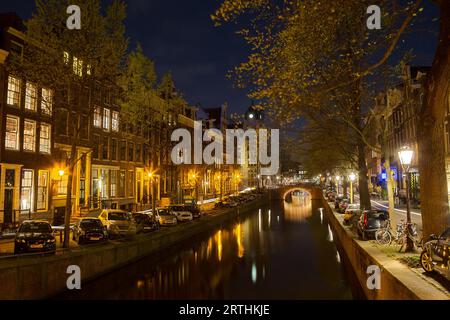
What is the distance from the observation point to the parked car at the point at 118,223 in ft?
80.1

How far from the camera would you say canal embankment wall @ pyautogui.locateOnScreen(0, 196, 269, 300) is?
44.3ft

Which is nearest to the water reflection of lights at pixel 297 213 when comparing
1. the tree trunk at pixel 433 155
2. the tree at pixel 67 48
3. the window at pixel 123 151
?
the window at pixel 123 151

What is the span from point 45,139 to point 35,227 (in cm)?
1387

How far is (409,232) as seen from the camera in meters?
15.2

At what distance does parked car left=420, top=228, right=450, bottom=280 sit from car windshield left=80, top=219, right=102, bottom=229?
17.3 metres

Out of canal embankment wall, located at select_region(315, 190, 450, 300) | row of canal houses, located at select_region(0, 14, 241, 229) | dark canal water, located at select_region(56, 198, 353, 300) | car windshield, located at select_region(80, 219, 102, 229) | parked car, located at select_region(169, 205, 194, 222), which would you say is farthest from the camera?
parked car, located at select_region(169, 205, 194, 222)

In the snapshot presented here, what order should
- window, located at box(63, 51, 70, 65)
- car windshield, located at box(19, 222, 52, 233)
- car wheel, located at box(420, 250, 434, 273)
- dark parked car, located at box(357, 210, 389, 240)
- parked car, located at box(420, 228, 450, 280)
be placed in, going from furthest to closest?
dark parked car, located at box(357, 210, 389, 240) → window, located at box(63, 51, 70, 65) → car windshield, located at box(19, 222, 52, 233) → car wheel, located at box(420, 250, 434, 273) → parked car, located at box(420, 228, 450, 280)

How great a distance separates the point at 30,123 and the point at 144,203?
1945 centimetres

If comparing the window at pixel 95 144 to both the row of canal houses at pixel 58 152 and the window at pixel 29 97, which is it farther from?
the window at pixel 29 97

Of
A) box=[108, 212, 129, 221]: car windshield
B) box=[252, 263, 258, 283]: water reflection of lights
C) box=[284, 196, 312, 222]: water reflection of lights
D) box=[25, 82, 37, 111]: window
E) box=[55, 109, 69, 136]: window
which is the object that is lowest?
box=[252, 263, 258, 283]: water reflection of lights

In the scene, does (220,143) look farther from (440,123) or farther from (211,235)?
(440,123)

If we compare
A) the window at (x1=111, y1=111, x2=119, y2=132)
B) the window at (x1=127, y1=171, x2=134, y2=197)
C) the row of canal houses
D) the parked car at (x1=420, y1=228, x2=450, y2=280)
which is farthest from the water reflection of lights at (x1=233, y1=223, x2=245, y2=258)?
the parked car at (x1=420, y1=228, x2=450, y2=280)

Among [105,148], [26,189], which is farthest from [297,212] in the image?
[26,189]

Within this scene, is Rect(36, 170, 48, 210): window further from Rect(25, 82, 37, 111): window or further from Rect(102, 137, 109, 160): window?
Rect(102, 137, 109, 160): window
